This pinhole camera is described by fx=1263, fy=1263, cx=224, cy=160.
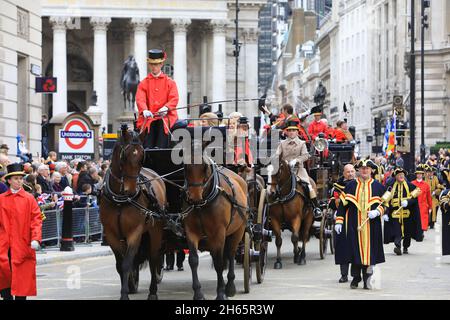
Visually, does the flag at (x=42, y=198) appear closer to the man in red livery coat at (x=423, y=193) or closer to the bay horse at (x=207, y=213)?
the man in red livery coat at (x=423, y=193)

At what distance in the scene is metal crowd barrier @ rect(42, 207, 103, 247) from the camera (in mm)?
25109

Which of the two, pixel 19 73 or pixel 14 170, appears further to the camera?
pixel 19 73

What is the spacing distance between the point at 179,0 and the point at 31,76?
176 feet

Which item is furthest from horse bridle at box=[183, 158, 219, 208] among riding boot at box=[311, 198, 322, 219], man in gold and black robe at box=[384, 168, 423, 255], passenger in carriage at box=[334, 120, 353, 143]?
passenger in carriage at box=[334, 120, 353, 143]

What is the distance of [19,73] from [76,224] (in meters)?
6.44

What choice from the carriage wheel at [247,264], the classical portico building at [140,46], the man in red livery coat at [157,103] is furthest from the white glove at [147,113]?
the classical portico building at [140,46]

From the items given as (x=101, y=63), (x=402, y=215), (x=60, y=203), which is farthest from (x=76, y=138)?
(x=101, y=63)

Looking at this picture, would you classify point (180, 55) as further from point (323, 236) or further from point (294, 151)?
point (294, 151)

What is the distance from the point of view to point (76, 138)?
31.0 metres

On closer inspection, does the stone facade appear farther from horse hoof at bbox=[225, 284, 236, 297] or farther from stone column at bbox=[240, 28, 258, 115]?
stone column at bbox=[240, 28, 258, 115]

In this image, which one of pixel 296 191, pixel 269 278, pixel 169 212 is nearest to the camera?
pixel 169 212
